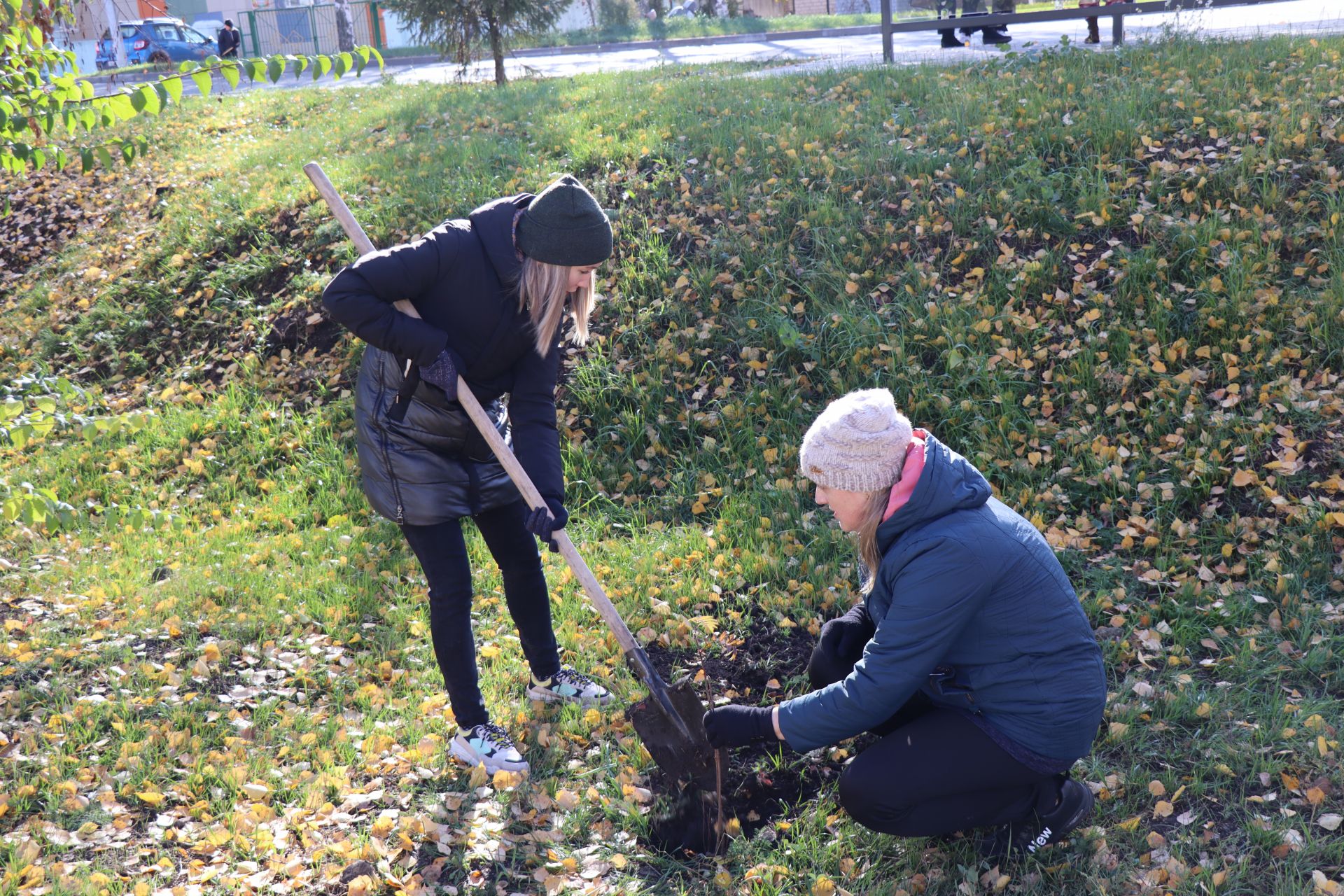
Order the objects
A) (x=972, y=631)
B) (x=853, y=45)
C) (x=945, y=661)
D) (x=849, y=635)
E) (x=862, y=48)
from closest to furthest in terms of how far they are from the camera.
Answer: (x=972, y=631) → (x=945, y=661) → (x=849, y=635) → (x=862, y=48) → (x=853, y=45)

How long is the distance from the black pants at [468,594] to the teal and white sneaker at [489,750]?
0.04 m

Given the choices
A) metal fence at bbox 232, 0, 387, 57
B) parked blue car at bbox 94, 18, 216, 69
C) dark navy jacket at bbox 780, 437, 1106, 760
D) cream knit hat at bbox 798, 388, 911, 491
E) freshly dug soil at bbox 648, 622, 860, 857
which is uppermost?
metal fence at bbox 232, 0, 387, 57

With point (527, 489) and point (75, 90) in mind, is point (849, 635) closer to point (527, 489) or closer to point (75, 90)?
point (527, 489)

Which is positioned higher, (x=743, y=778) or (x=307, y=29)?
(x=307, y=29)

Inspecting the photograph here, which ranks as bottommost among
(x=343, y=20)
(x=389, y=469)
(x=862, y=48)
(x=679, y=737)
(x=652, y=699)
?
(x=679, y=737)

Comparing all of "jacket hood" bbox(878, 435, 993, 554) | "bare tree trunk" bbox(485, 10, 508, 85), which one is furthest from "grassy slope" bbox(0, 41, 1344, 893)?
"bare tree trunk" bbox(485, 10, 508, 85)

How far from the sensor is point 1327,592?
4031mm

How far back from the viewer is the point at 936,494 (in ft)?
8.53

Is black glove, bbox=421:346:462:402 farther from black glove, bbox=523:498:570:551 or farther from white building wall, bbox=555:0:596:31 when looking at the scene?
white building wall, bbox=555:0:596:31

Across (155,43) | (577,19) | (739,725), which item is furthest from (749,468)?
(577,19)

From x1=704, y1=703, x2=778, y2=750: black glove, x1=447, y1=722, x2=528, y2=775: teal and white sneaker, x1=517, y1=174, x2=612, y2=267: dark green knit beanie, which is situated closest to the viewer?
x1=704, y1=703, x2=778, y2=750: black glove

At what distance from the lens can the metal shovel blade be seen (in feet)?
10.6

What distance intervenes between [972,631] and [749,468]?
2.92 metres

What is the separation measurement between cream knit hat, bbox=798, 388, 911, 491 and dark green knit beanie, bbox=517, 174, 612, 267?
1031 mm
